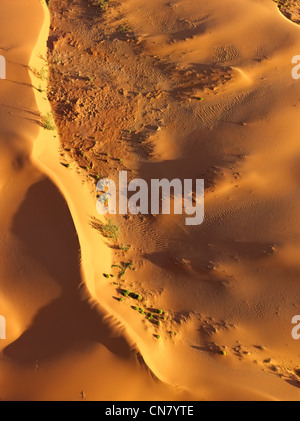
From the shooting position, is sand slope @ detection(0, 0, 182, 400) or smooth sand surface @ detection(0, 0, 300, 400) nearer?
sand slope @ detection(0, 0, 182, 400)

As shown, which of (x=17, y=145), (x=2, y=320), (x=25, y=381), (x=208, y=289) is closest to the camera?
(x=25, y=381)

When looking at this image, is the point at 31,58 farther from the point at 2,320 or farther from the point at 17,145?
the point at 2,320

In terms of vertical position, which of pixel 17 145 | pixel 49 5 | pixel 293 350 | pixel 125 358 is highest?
pixel 49 5

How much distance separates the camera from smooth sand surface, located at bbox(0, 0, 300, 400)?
13.5 ft

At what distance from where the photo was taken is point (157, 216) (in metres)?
5.83

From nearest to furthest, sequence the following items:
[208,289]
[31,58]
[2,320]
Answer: [2,320] → [208,289] → [31,58]

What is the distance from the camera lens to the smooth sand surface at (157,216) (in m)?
4.11

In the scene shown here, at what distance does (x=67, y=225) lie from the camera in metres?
4.96

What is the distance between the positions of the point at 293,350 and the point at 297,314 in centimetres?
47

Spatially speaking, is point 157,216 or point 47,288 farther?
point 157,216

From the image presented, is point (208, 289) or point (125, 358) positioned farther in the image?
point (208, 289)

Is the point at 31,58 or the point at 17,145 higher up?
the point at 31,58

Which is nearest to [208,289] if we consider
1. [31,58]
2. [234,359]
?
[234,359]

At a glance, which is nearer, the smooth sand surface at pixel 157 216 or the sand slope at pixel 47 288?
the sand slope at pixel 47 288
